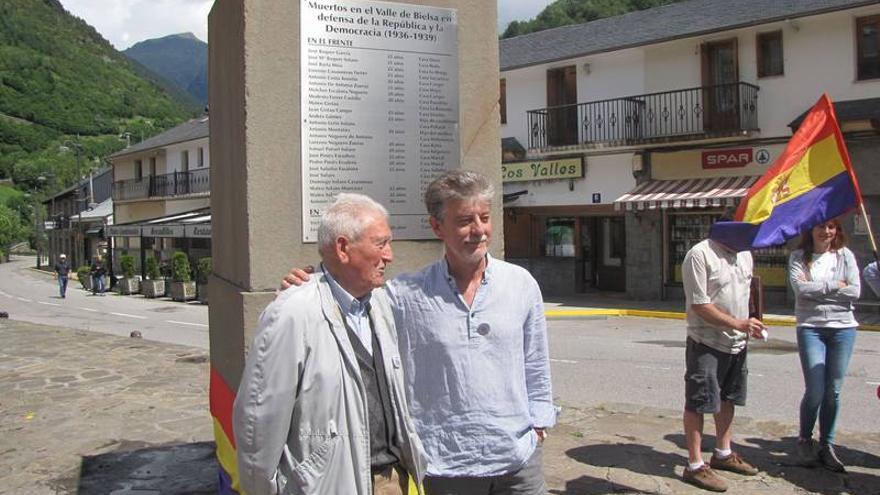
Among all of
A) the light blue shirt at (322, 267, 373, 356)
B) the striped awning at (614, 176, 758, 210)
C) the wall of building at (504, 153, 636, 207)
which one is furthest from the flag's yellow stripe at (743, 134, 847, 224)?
the wall of building at (504, 153, 636, 207)

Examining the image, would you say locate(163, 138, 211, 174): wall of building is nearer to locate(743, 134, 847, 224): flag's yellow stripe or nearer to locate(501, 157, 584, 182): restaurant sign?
locate(501, 157, 584, 182): restaurant sign

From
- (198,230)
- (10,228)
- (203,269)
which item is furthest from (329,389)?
(10,228)

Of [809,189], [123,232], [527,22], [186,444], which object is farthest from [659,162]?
[527,22]

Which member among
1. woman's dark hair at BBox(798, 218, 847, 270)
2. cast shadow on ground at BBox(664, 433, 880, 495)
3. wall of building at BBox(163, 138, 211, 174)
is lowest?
cast shadow on ground at BBox(664, 433, 880, 495)

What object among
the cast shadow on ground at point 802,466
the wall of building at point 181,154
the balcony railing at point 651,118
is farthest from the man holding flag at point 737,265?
the wall of building at point 181,154

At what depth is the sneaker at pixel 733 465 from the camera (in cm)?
513

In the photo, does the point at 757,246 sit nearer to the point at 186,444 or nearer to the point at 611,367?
the point at 186,444

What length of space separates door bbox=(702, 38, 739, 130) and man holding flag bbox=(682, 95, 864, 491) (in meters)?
13.9

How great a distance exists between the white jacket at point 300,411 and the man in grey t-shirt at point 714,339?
3.14 meters

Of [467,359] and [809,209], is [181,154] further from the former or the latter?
[467,359]

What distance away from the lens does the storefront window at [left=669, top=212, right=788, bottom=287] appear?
1850cm

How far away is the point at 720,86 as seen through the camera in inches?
728

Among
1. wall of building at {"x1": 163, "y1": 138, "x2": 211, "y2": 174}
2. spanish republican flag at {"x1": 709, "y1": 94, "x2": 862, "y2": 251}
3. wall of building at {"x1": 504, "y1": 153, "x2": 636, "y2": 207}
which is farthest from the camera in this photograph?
wall of building at {"x1": 163, "y1": 138, "x2": 211, "y2": 174}

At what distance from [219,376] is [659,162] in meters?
17.5
